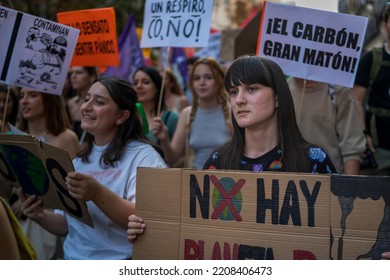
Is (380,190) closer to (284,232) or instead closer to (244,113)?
(284,232)

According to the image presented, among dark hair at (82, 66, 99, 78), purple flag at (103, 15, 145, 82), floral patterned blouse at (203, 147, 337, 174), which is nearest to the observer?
floral patterned blouse at (203, 147, 337, 174)

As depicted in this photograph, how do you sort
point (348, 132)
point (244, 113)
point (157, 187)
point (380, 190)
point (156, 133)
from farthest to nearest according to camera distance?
point (156, 133) < point (348, 132) < point (244, 113) < point (157, 187) < point (380, 190)

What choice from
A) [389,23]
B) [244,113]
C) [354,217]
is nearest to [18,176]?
[244,113]

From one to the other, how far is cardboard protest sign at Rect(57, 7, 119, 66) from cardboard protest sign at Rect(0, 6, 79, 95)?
1146 mm

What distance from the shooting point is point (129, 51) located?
8.79m

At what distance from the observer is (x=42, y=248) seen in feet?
17.0

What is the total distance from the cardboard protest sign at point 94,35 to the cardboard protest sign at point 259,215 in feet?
10.1

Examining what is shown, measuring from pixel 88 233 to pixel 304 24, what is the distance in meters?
2.08

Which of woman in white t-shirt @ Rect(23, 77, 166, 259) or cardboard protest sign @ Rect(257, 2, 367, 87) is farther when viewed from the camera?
cardboard protest sign @ Rect(257, 2, 367, 87)

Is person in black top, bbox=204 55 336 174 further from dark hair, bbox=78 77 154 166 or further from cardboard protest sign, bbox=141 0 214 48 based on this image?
cardboard protest sign, bbox=141 0 214 48

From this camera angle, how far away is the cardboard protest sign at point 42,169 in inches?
144

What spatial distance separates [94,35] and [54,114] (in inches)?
39.4

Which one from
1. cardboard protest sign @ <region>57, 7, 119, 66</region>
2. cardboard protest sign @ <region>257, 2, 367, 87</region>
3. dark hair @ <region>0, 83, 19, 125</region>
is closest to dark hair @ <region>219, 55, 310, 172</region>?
cardboard protest sign @ <region>257, 2, 367, 87</region>

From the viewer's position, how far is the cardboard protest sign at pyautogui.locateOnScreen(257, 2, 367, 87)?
4691mm
